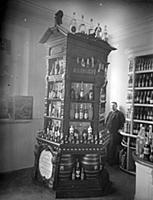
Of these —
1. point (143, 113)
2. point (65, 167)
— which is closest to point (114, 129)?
point (143, 113)

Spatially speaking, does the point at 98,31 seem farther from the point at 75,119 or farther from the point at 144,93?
the point at 75,119

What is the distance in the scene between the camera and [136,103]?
1.18m

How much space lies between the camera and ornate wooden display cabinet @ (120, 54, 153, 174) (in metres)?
1.11

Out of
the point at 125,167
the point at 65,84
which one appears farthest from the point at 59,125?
the point at 125,167

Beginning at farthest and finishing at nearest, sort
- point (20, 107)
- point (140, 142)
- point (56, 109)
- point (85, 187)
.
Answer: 1. point (56, 109)
2. point (85, 187)
3. point (140, 142)
4. point (20, 107)

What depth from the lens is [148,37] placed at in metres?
1.03

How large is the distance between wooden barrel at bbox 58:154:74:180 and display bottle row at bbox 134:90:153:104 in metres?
0.51

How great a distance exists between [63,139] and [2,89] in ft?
1.77

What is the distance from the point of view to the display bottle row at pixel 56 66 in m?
1.28

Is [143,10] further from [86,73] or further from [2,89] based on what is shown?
[2,89]

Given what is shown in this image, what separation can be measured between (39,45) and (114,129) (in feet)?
1.67

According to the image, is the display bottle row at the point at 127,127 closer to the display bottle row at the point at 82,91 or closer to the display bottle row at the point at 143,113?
the display bottle row at the point at 143,113

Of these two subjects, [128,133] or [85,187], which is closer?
[128,133]

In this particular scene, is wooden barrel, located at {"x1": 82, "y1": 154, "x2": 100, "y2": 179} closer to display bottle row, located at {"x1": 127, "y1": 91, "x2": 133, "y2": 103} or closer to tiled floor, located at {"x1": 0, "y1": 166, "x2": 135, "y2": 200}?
tiled floor, located at {"x1": 0, "y1": 166, "x2": 135, "y2": 200}
